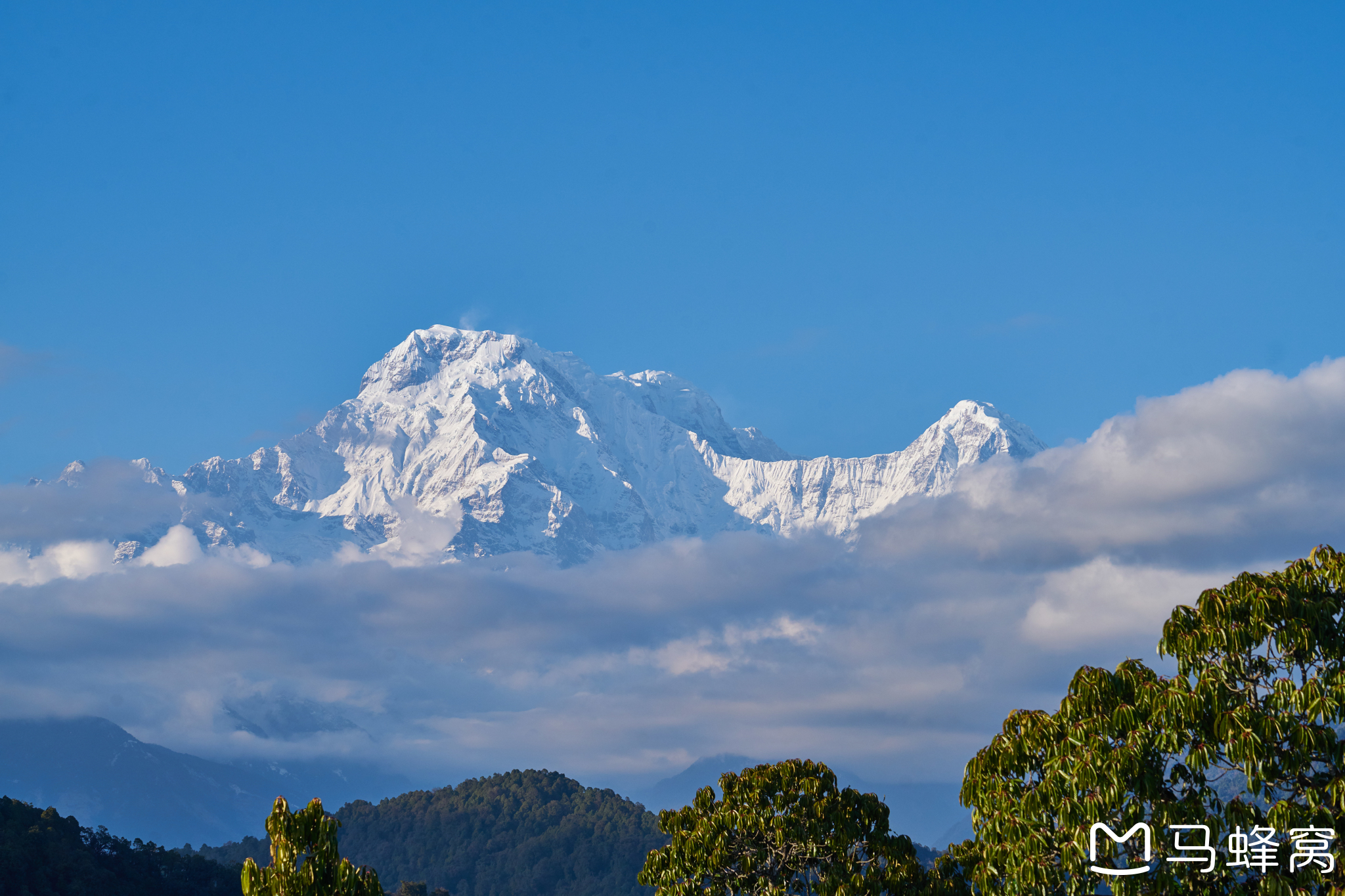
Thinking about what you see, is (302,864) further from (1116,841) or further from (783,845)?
(783,845)

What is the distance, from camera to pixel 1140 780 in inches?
898

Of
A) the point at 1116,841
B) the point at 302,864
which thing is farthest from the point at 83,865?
the point at 1116,841

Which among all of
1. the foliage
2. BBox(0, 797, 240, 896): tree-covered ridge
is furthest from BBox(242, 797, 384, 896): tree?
BBox(0, 797, 240, 896): tree-covered ridge

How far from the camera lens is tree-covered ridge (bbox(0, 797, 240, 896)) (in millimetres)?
94438

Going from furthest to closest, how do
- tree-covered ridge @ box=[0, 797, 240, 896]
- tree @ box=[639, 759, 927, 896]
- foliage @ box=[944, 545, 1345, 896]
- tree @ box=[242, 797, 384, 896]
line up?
tree-covered ridge @ box=[0, 797, 240, 896], tree @ box=[639, 759, 927, 896], tree @ box=[242, 797, 384, 896], foliage @ box=[944, 545, 1345, 896]

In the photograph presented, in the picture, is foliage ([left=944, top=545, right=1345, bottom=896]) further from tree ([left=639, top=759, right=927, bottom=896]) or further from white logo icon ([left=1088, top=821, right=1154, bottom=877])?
tree ([left=639, top=759, right=927, bottom=896])

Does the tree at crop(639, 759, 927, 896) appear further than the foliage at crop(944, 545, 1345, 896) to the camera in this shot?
Yes

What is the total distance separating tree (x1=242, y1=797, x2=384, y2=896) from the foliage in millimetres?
12170

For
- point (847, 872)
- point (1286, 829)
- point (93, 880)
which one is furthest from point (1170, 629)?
point (93, 880)

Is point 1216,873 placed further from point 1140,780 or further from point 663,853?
point 663,853

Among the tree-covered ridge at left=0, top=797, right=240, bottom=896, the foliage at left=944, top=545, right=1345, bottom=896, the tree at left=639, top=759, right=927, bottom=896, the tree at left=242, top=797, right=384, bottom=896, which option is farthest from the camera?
the tree-covered ridge at left=0, top=797, right=240, bottom=896

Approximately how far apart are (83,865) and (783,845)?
79.4 metres

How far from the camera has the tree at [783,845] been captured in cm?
3653

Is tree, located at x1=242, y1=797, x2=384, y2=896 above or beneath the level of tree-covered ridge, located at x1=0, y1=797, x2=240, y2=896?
beneath
